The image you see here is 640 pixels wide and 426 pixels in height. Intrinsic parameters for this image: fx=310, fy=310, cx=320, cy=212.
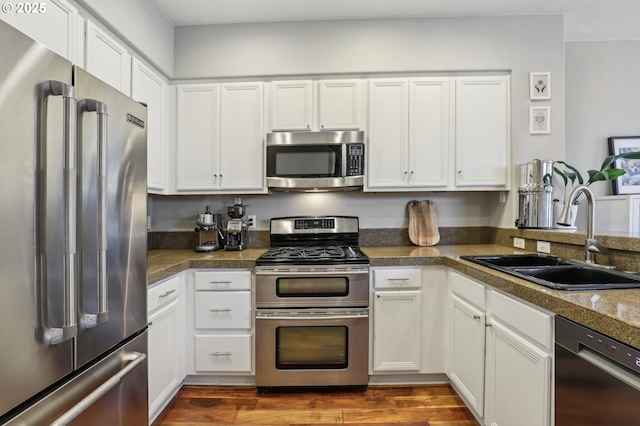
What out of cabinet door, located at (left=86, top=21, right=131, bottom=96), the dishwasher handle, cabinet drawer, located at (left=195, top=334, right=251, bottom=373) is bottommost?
cabinet drawer, located at (left=195, top=334, right=251, bottom=373)

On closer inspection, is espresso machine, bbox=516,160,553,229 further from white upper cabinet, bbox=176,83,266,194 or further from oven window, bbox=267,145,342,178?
white upper cabinet, bbox=176,83,266,194

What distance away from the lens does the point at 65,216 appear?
0.87 metres

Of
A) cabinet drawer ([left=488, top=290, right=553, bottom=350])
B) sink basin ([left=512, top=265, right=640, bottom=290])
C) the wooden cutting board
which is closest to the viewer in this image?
cabinet drawer ([left=488, top=290, right=553, bottom=350])

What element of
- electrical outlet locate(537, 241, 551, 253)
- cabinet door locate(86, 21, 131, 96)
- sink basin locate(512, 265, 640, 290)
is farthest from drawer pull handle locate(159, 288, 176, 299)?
electrical outlet locate(537, 241, 551, 253)

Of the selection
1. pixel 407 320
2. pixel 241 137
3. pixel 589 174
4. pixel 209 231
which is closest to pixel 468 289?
pixel 407 320

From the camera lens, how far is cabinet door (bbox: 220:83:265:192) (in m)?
2.47

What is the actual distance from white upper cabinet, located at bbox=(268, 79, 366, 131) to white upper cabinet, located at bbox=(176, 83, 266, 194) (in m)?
0.17

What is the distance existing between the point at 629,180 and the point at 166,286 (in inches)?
150

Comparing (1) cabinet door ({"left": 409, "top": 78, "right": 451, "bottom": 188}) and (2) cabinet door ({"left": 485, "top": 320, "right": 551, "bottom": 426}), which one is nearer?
(2) cabinet door ({"left": 485, "top": 320, "right": 551, "bottom": 426})

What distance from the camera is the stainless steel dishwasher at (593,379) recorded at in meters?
0.83

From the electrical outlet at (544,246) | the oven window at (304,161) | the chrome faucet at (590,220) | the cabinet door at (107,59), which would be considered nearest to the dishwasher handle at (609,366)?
the chrome faucet at (590,220)

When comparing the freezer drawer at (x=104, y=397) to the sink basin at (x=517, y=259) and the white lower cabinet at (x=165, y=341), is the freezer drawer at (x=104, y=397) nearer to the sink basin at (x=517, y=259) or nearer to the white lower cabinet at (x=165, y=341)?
the white lower cabinet at (x=165, y=341)

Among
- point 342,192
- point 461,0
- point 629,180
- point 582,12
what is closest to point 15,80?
point 342,192

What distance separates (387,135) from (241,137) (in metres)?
1.16
